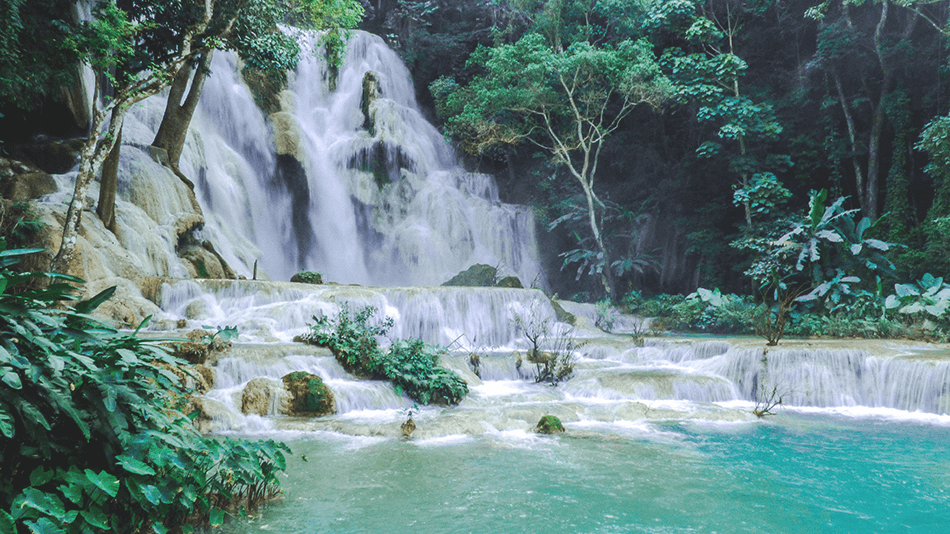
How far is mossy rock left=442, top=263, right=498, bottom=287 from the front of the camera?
17.9 meters

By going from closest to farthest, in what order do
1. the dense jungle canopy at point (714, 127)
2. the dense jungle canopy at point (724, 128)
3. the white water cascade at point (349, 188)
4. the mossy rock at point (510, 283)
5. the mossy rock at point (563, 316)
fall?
the dense jungle canopy at point (714, 127) → the mossy rock at point (563, 316) → the dense jungle canopy at point (724, 128) → the mossy rock at point (510, 283) → the white water cascade at point (349, 188)

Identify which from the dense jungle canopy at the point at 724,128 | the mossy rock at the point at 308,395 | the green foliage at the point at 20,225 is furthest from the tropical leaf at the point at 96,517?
the dense jungle canopy at the point at 724,128

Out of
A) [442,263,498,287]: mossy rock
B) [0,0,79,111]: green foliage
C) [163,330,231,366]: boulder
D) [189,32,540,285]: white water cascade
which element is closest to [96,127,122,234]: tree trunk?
[0,0,79,111]: green foliage

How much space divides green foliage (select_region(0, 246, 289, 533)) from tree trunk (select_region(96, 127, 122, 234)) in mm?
10154

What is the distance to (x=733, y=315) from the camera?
1478cm

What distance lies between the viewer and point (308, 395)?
765 cm

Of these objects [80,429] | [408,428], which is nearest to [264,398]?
[408,428]

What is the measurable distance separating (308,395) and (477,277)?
10.8 meters

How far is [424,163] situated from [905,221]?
15669 millimetres

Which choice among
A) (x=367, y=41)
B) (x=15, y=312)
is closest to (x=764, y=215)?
(x=367, y=41)

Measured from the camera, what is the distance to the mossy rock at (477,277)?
58.6 ft

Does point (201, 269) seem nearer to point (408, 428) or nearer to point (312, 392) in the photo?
point (312, 392)

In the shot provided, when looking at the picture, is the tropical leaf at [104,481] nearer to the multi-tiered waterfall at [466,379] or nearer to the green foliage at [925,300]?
the multi-tiered waterfall at [466,379]

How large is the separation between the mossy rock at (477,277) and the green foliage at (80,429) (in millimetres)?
14795
